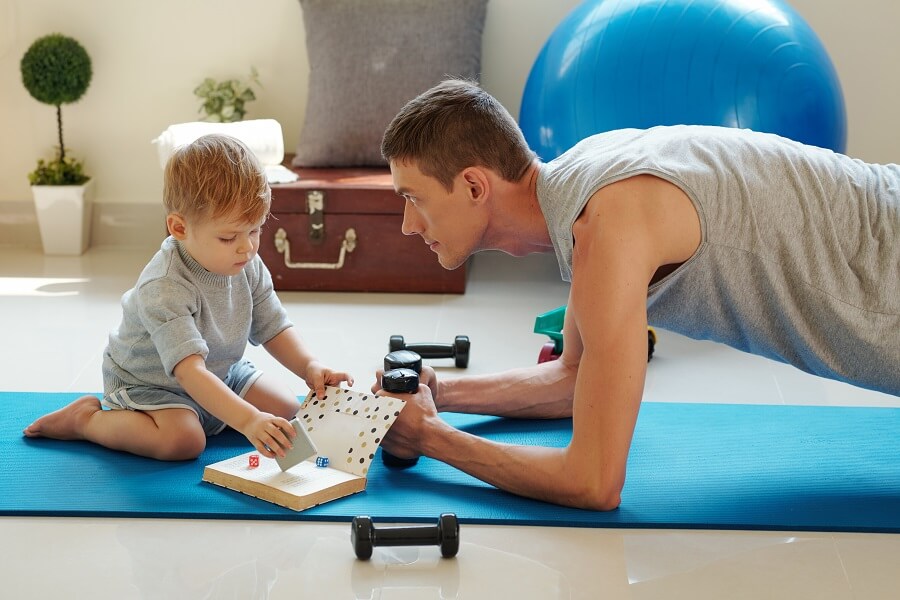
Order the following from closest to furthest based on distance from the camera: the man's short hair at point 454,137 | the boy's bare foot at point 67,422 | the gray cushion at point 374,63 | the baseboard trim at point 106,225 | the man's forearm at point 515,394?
the man's short hair at point 454,137
the boy's bare foot at point 67,422
the man's forearm at point 515,394
the gray cushion at point 374,63
the baseboard trim at point 106,225

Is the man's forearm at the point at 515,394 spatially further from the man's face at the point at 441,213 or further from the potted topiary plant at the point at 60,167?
the potted topiary plant at the point at 60,167

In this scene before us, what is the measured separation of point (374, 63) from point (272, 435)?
6.70 ft

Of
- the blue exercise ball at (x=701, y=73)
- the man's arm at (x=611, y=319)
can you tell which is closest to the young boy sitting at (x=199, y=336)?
the man's arm at (x=611, y=319)

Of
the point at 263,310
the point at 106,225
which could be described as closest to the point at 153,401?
the point at 263,310

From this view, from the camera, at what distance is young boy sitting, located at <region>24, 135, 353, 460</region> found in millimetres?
1921

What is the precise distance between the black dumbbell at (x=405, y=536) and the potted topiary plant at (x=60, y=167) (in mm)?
2500

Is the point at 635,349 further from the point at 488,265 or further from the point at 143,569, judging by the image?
the point at 488,265

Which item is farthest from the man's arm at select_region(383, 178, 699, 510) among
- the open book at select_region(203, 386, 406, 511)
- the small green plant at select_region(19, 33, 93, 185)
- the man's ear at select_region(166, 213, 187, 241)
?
the small green plant at select_region(19, 33, 93, 185)

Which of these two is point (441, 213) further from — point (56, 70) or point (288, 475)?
point (56, 70)

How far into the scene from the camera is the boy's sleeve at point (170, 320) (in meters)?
1.93

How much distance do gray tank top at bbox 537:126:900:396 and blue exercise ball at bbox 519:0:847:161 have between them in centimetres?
87

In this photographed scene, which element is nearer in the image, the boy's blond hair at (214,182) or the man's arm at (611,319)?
the man's arm at (611,319)

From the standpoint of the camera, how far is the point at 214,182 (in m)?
1.91

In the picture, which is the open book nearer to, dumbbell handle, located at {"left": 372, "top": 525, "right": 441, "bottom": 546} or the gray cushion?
dumbbell handle, located at {"left": 372, "top": 525, "right": 441, "bottom": 546}
